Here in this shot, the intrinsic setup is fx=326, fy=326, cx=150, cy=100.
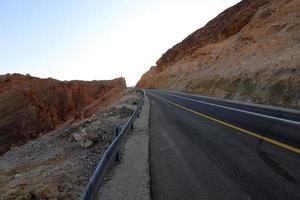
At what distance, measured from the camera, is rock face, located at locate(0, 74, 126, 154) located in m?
43.0

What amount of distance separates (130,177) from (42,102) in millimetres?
48828

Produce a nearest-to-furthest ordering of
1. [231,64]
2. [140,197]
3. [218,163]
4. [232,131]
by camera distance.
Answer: [140,197], [218,163], [232,131], [231,64]

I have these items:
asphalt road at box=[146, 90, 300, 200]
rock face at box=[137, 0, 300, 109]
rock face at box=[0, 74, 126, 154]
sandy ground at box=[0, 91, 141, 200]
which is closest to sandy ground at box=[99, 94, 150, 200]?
asphalt road at box=[146, 90, 300, 200]

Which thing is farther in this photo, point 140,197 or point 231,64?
point 231,64

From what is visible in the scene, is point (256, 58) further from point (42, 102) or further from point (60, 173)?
point (42, 102)

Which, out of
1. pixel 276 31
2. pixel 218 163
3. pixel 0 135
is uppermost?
pixel 276 31

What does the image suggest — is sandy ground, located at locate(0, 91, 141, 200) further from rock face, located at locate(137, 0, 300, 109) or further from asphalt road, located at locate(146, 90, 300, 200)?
rock face, located at locate(137, 0, 300, 109)

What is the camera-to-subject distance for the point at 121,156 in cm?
838

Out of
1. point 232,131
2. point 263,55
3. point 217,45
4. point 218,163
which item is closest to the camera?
point 218,163

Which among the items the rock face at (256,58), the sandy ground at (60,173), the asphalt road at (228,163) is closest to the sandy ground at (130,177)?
the asphalt road at (228,163)

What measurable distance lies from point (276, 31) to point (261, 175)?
110 ft

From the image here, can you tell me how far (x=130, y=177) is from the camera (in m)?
6.51

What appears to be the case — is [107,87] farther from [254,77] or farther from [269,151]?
[269,151]

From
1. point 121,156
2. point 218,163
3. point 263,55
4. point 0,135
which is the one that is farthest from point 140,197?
point 0,135
